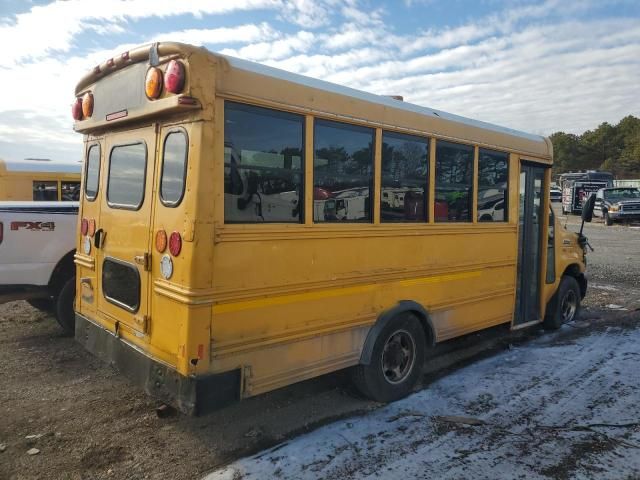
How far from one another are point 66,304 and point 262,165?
11.5 feet

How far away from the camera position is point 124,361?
3.58 meters

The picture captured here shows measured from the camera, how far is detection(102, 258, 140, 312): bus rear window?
11.5 ft

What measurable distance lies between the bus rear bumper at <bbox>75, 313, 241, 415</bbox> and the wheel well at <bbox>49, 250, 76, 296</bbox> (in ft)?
7.18

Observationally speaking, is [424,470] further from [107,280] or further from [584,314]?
[584,314]

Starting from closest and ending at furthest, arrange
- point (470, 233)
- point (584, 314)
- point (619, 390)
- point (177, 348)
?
point (177, 348), point (619, 390), point (470, 233), point (584, 314)

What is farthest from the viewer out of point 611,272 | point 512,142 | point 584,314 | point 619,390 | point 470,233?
point 611,272

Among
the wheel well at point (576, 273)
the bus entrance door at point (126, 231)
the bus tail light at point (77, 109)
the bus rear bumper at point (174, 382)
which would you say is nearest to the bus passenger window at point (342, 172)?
the bus entrance door at point (126, 231)

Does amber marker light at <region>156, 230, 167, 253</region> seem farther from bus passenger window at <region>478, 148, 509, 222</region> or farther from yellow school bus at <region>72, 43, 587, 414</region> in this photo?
bus passenger window at <region>478, 148, 509, 222</region>

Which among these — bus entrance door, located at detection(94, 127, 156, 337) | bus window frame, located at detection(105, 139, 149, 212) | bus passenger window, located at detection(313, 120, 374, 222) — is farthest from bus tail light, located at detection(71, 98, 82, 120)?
bus passenger window, located at detection(313, 120, 374, 222)

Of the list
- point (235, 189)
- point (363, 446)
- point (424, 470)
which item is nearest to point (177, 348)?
point (235, 189)

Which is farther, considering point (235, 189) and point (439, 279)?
point (439, 279)

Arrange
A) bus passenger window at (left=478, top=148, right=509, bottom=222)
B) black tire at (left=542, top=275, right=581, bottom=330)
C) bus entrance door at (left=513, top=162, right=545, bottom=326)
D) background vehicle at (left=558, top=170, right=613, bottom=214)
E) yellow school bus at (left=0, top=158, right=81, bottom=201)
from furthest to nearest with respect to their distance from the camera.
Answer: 1. background vehicle at (left=558, top=170, right=613, bottom=214)
2. yellow school bus at (left=0, top=158, right=81, bottom=201)
3. black tire at (left=542, top=275, right=581, bottom=330)
4. bus entrance door at (left=513, top=162, right=545, bottom=326)
5. bus passenger window at (left=478, top=148, right=509, bottom=222)

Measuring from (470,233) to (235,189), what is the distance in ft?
8.41

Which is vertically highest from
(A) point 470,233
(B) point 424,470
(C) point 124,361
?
(A) point 470,233
